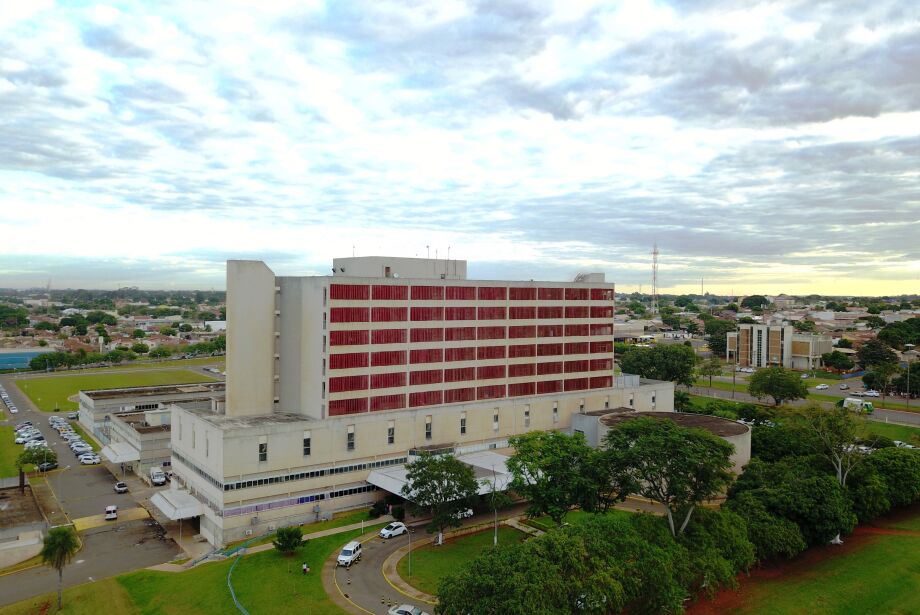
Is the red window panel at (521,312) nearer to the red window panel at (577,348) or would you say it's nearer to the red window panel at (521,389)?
the red window panel at (577,348)

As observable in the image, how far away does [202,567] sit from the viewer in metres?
59.7

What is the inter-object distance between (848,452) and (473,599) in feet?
174

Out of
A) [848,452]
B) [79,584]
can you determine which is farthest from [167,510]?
[848,452]

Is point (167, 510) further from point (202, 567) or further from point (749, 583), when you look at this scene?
point (749, 583)

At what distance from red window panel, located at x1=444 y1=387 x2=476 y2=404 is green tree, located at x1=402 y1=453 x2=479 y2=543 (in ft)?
74.4

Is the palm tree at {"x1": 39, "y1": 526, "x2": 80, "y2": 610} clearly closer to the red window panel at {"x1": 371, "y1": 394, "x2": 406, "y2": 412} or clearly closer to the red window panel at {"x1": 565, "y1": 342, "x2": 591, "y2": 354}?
the red window panel at {"x1": 371, "y1": 394, "x2": 406, "y2": 412}

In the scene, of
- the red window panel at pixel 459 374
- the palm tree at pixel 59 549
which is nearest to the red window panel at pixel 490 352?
the red window panel at pixel 459 374

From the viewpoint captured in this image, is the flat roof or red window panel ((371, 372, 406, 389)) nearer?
red window panel ((371, 372, 406, 389))

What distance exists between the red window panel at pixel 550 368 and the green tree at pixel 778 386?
202 feet

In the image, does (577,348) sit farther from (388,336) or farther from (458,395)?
(388,336)

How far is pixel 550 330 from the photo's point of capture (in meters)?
97.7

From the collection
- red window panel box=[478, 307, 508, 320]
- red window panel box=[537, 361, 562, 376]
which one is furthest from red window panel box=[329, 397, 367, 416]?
red window panel box=[537, 361, 562, 376]

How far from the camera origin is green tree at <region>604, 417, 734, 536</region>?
52875 millimetres

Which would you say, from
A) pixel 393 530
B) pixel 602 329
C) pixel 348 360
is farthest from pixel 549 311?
pixel 393 530
